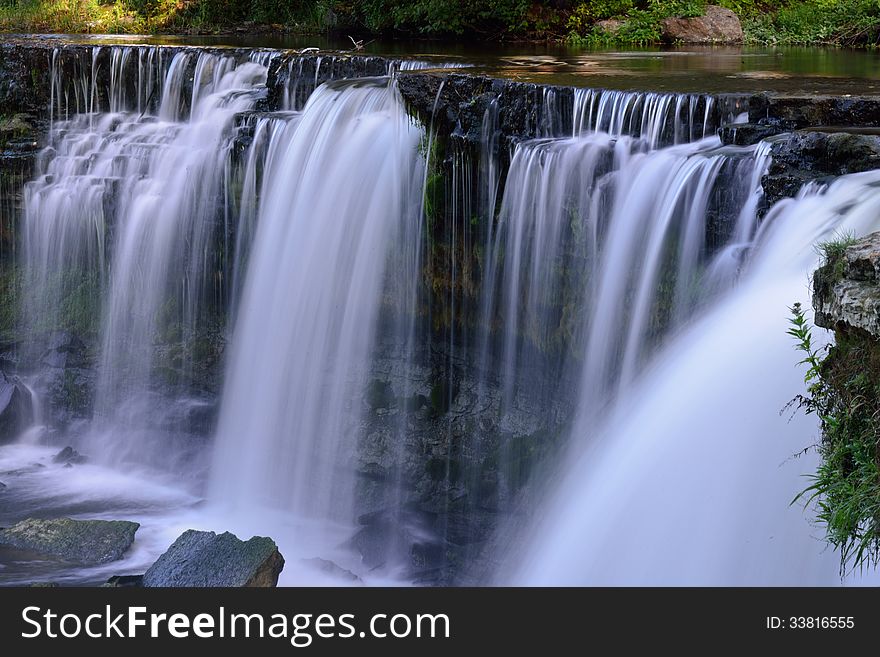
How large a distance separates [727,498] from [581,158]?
11.8 ft

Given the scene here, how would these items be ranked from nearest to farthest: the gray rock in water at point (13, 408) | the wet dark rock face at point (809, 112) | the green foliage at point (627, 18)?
1. the wet dark rock face at point (809, 112)
2. the gray rock in water at point (13, 408)
3. the green foliage at point (627, 18)

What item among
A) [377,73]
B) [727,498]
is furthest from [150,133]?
[727,498]

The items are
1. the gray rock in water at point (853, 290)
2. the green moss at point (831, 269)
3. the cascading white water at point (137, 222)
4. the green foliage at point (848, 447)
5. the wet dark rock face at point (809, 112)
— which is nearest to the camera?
the green foliage at point (848, 447)

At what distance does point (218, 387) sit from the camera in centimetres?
1153

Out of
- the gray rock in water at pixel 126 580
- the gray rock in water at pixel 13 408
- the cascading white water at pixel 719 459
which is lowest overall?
the gray rock in water at pixel 13 408

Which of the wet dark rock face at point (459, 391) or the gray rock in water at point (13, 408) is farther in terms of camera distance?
the gray rock in water at point (13, 408)

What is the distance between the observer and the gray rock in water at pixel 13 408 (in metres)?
12.4

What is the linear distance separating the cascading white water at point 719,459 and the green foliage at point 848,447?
26 centimetres

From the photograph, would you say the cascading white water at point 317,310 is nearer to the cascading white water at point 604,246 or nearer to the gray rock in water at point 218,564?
the cascading white water at point 604,246

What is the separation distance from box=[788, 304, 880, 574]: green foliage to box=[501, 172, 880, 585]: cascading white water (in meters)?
0.26

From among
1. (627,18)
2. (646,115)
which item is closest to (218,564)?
(646,115)

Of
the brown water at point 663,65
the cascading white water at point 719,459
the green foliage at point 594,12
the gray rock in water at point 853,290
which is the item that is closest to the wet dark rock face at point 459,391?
the brown water at point 663,65

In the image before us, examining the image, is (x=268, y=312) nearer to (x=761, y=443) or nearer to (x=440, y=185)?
(x=440, y=185)

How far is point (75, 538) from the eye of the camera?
9.27m
